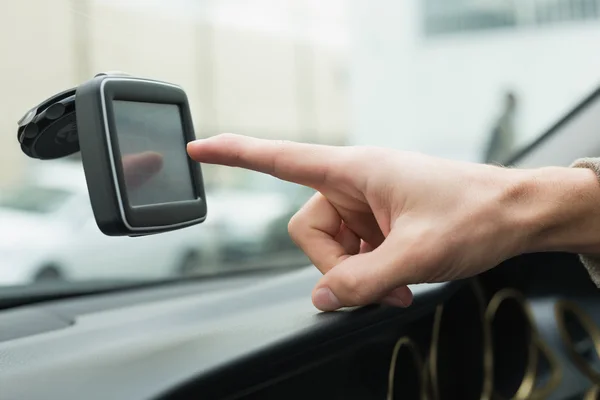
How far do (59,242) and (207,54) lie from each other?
4.36m

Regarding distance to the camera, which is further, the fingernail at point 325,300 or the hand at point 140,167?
the fingernail at point 325,300

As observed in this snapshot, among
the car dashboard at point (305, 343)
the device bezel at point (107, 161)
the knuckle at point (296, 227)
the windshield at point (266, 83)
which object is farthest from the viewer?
the windshield at point (266, 83)

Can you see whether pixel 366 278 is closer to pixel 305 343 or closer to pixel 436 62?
pixel 305 343

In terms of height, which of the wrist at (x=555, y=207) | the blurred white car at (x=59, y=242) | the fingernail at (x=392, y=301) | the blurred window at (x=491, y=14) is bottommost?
the blurred window at (x=491, y=14)

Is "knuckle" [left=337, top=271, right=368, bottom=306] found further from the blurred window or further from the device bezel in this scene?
the blurred window

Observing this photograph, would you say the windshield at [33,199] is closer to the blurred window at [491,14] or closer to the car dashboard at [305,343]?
the car dashboard at [305,343]

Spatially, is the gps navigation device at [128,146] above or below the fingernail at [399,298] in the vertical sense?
above

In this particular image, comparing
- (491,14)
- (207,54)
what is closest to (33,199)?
(207,54)

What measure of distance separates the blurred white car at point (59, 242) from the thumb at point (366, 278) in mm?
887

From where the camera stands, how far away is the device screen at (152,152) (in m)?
0.96

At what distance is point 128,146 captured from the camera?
96 centimetres

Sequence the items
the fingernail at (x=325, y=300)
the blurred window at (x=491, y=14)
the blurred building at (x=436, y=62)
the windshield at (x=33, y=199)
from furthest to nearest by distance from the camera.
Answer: the blurred building at (x=436, y=62) → the blurred window at (x=491, y=14) → the windshield at (x=33, y=199) → the fingernail at (x=325, y=300)

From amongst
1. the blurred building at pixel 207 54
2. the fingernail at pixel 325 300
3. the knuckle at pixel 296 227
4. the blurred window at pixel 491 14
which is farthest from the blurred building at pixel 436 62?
the fingernail at pixel 325 300

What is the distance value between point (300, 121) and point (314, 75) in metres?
1.35
